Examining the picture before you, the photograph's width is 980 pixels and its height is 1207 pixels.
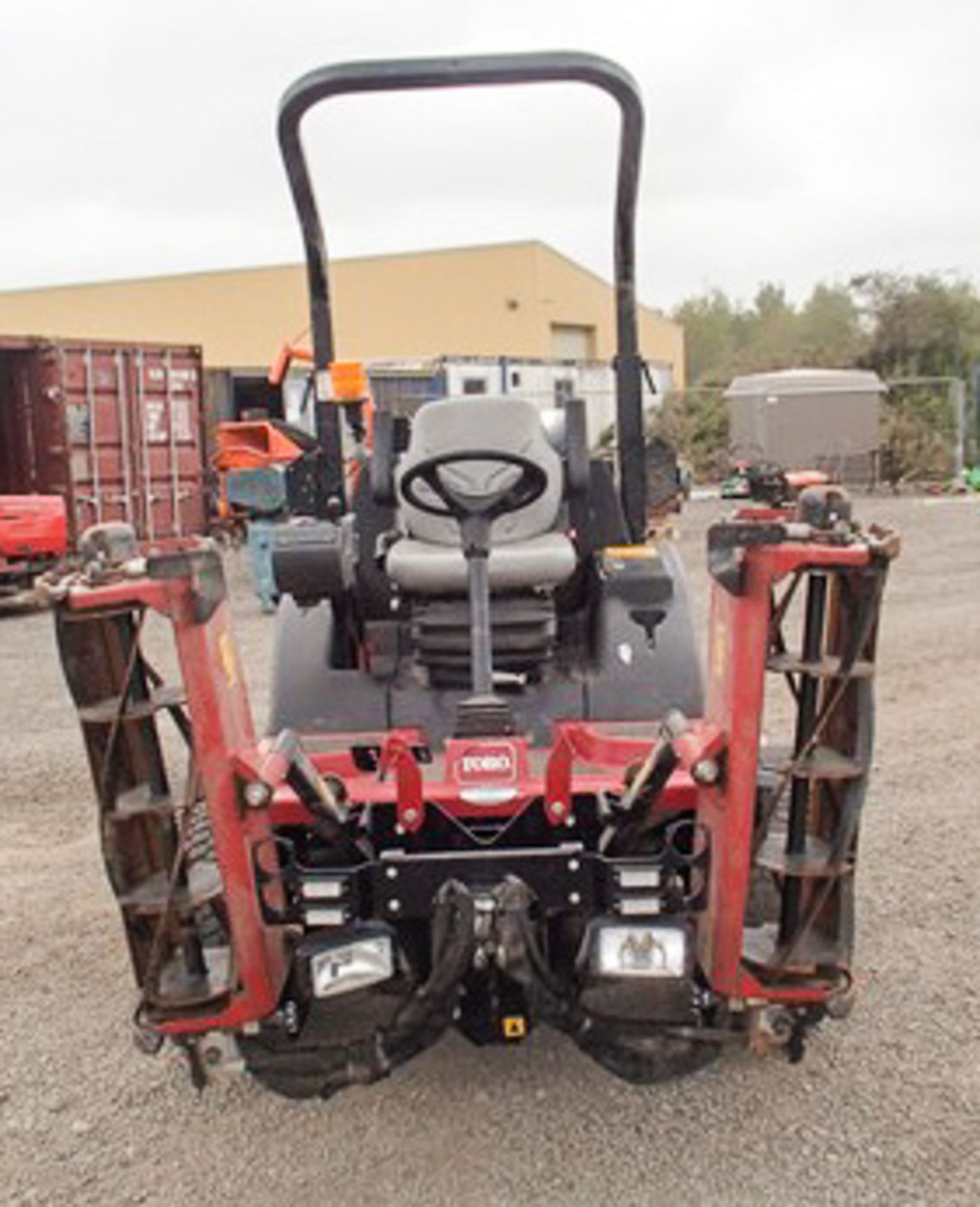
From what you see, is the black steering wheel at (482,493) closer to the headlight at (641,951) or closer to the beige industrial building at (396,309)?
the headlight at (641,951)

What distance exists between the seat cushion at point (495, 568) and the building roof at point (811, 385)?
69.8 ft

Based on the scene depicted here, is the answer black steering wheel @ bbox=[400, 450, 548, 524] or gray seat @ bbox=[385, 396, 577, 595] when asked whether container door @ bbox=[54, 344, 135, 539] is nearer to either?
gray seat @ bbox=[385, 396, 577, 595]

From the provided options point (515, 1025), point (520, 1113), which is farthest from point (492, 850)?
point (520, 1113)

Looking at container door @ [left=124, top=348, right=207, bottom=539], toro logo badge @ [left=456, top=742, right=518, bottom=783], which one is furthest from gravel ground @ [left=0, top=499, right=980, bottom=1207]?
container door @ [left=124, top=348, right=207, bottom=539]

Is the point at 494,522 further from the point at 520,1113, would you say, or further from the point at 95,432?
the point at 95,432

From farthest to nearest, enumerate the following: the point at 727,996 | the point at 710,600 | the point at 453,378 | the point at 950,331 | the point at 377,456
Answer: the point at 950,331
the point at 453,378
the point at 377,456
the point at 710,600
the point at 727,996

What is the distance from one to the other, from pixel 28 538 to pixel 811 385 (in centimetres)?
1637

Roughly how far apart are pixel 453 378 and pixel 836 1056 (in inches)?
719

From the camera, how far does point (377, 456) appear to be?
435 centimetres

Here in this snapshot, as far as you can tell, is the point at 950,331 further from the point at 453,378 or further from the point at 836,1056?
the point at 836,1056

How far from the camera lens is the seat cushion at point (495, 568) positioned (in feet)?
12.8

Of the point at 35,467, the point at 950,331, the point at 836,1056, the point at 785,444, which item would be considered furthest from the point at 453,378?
the point at 836,1056

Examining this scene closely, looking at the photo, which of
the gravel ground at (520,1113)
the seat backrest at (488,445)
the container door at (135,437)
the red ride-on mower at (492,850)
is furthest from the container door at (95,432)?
the red ride-on mower at (492,850)

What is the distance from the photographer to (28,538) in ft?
39.0
